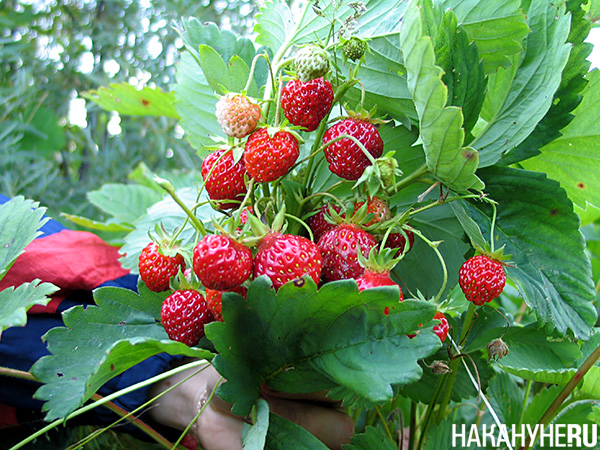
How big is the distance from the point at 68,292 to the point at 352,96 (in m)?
0.40

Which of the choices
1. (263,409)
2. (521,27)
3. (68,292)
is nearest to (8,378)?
(68,292)

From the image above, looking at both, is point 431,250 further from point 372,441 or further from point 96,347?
point 96,347

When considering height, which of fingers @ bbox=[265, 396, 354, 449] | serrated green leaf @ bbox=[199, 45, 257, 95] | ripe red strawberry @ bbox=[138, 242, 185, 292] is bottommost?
fingers @ bbox=[265, 396, 354, 449]

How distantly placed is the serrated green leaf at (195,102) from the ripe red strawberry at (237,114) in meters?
0.21

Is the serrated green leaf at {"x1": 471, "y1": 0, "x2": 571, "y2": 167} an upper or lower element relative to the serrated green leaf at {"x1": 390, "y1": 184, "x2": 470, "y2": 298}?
upper

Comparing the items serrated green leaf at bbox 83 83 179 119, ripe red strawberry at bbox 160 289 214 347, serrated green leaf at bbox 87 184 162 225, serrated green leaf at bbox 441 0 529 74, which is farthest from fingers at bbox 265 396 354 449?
serrated green leaf at bbox 87 184 162 225

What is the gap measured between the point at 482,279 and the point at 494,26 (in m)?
0.19

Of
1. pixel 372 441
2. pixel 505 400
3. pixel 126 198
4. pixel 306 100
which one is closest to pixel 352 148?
pixel 306 100

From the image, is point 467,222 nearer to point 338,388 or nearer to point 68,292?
point 338,388

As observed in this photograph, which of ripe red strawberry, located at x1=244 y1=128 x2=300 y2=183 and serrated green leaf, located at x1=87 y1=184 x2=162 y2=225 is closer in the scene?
ripe red strawberry, located at x1=244 y1=128 x2=300 y2=183

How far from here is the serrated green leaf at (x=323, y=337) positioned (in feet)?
0.93

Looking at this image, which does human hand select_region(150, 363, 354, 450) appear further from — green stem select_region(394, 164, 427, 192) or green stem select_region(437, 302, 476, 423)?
green stem select_region(394, 164, 427, 192)

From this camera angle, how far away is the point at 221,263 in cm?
29

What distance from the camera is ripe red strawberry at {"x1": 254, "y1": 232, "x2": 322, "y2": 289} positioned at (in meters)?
0.30
